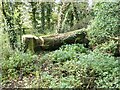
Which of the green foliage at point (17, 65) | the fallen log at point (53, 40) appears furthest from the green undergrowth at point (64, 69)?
the fallen log at point (53, 40)

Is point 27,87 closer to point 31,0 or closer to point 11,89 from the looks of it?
point 11,89

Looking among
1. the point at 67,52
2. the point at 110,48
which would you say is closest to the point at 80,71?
the point at 67,52

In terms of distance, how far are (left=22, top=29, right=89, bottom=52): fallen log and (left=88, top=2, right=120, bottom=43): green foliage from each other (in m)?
0.25

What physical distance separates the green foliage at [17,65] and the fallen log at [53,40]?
0.32 meters

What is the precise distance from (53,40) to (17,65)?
2.75 feet

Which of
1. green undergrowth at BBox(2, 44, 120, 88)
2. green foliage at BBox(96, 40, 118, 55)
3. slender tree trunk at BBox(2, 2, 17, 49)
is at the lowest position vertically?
green undergrowth at BBox(2, 44, 120, 88)

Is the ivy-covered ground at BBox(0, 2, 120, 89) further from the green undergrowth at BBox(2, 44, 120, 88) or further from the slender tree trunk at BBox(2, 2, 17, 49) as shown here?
the slender tree trunk at BBox(2, 2, 17, 49)

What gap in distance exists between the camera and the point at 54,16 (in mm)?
4297

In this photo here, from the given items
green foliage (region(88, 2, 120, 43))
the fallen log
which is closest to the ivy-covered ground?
green foliage (region(88, 2, 120, 43))

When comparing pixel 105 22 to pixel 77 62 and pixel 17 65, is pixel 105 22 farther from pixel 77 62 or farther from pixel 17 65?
pixel 17 65

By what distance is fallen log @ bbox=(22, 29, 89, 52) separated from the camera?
12.2 ft

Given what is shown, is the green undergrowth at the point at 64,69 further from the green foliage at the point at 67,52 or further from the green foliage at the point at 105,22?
the green foliage at the point at 105,22

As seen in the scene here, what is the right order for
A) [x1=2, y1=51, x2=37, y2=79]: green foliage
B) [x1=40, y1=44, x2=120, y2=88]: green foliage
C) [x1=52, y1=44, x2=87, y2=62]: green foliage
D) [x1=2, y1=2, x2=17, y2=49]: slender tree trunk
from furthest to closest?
[x1=2, y1=2, x2=17, y2=49]: slender tree trunk, [x1=52, y1=44, x2=87, y2=62]: green foliage, [x1=2, y1=51, x2=37, y2=79]: green foliage, [x1=40, y1=44, x2=120, y2=88]: green foliage

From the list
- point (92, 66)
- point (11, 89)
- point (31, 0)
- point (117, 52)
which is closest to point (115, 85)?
point (92, 66)
